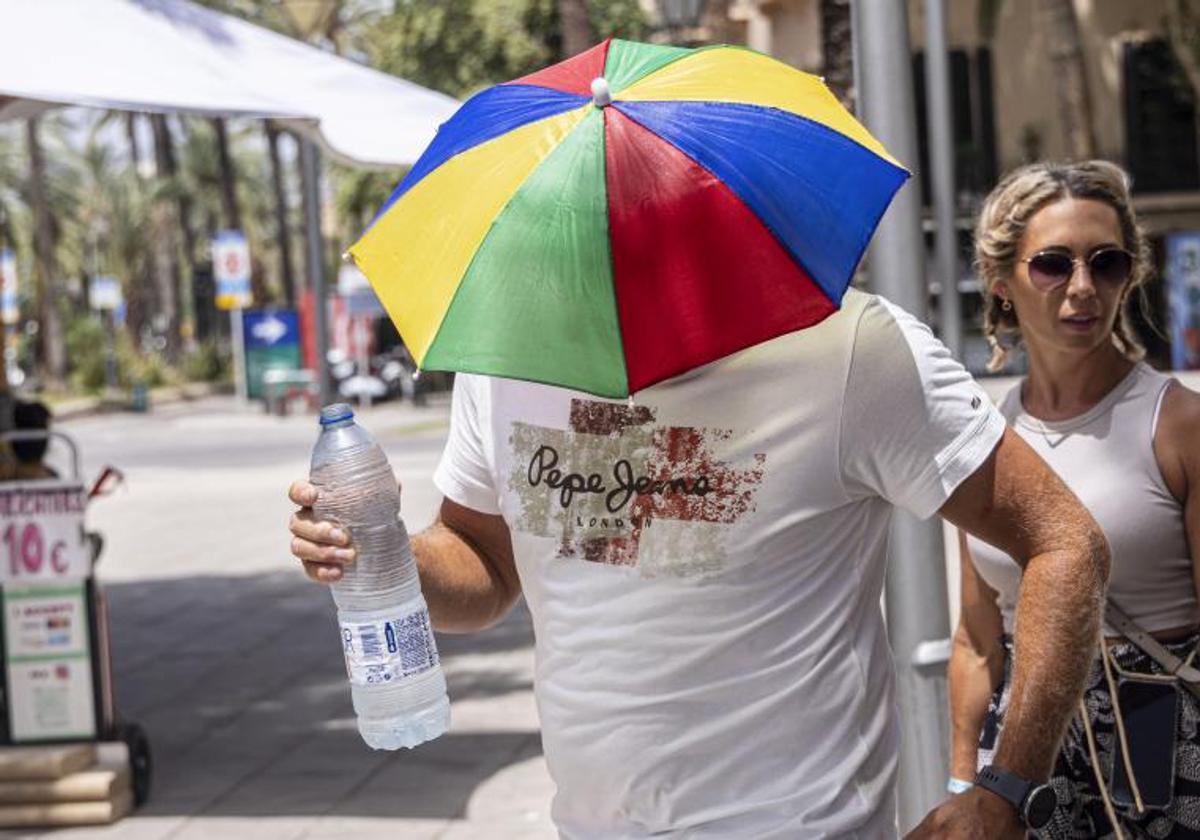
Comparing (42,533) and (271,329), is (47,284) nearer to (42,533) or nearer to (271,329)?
(271,329)

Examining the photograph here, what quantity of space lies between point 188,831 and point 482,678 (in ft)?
9.56

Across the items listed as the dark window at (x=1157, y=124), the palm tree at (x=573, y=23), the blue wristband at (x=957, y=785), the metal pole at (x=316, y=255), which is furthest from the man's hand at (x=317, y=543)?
the dark window at (x=1157, y=124)

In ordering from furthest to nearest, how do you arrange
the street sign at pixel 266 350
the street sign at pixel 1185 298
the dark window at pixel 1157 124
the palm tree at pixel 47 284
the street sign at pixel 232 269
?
the palm tree at pixel 47 284
the street sign at pixel 232 269
the street sign at pixel 266 350
the dark window at pixel 1157 124
the street sign at pixel 1185 298

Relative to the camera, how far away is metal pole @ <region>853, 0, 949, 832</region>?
4.13 metres

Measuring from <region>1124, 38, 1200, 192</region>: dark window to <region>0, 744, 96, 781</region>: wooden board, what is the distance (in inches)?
1284

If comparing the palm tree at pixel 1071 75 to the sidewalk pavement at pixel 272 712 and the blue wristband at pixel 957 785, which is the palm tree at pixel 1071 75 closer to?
the sidewalk pavement at pixel 272 712

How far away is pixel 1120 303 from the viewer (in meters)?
3.28

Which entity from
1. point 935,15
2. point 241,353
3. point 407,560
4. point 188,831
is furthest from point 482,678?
point 241,353

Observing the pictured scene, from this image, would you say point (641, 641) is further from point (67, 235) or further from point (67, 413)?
point (67, 235)

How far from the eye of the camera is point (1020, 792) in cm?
245

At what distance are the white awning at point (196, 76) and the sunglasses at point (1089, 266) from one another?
11.6 ft

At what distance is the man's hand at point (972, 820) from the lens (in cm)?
243

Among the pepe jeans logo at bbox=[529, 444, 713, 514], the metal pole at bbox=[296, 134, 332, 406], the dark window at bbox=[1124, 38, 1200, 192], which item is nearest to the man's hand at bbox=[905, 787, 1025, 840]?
the pepe jeans logo at bbox=[529, 444, 713, 514]

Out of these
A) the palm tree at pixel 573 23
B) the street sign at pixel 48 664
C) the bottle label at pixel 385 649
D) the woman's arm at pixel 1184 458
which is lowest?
the street sign at pixel 48 664
